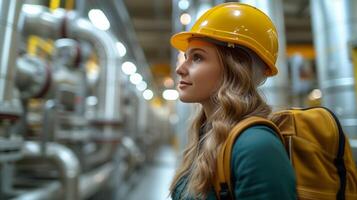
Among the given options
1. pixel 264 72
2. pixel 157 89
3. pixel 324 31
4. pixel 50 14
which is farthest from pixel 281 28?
pixel 157 89

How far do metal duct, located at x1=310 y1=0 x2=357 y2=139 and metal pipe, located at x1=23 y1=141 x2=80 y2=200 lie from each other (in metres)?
1.53

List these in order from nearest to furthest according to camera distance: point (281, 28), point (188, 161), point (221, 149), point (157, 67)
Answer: point (221, 149), point (188, 161), point (281, 28), point (157, 67)

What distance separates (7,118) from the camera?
1205 millimetres

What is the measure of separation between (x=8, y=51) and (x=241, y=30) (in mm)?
996

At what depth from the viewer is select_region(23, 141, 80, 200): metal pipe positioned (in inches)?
72.1

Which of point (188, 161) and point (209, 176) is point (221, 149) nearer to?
point (209, 176)

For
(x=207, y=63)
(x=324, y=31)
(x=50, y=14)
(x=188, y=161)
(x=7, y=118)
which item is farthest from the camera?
(x=50, y=14)

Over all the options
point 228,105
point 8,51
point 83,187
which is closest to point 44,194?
point 83,187

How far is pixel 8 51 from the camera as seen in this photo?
1219 mm

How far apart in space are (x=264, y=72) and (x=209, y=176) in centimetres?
30

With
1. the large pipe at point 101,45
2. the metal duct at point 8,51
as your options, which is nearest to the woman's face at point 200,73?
the metal duct at point 8,51

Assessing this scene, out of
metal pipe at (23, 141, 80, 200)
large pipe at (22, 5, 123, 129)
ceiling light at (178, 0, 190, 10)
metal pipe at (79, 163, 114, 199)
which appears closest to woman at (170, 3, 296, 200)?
metal pipe at (23, 141, 80, 200)

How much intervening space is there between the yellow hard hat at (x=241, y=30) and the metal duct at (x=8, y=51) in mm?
871

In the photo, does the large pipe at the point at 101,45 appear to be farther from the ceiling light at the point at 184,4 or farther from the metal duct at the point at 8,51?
the ceiling light at the point at 184,4
